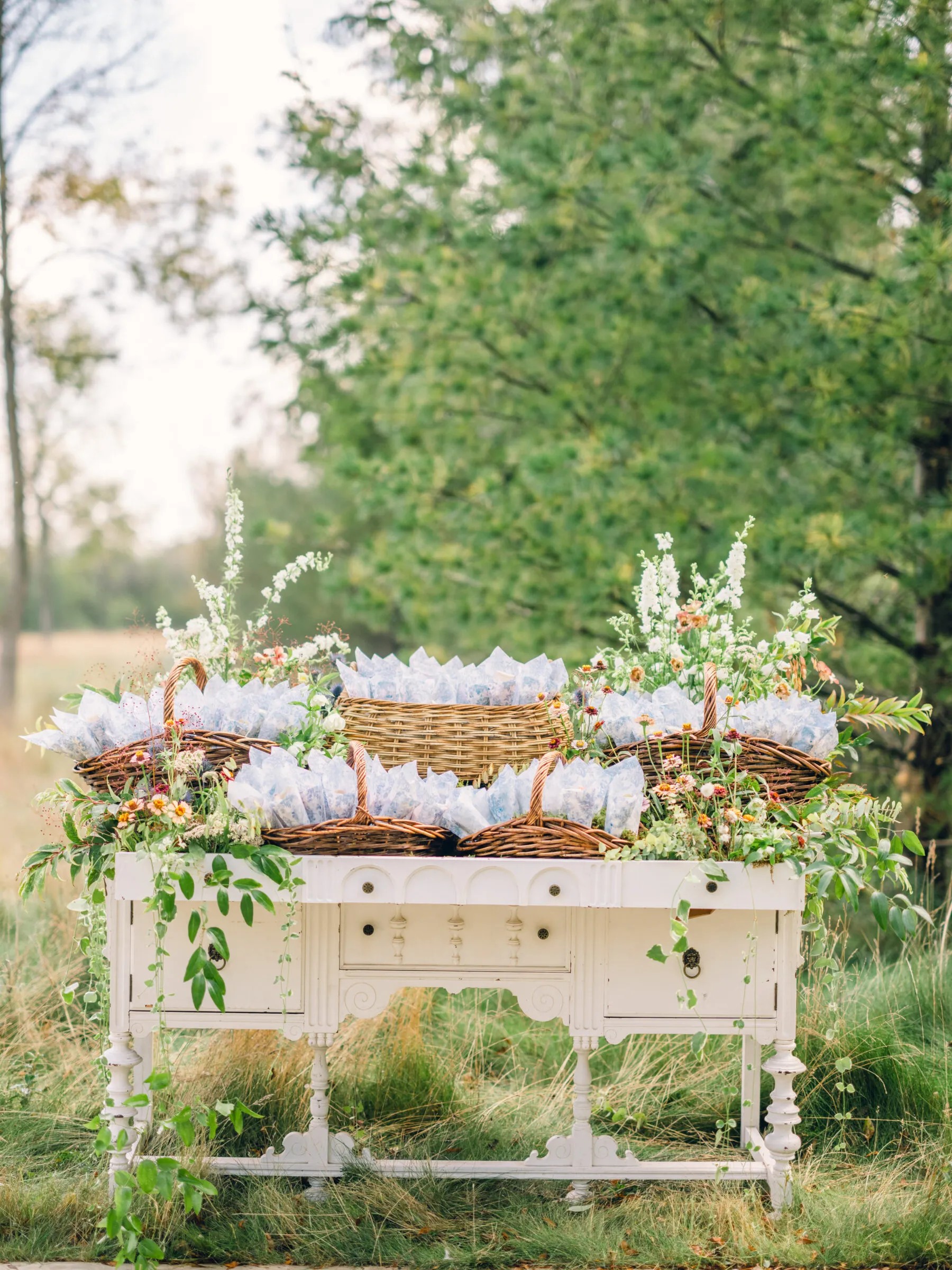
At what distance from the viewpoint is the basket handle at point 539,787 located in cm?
228

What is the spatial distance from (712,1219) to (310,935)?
110cm

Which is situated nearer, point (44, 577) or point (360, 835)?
point (360, 835)

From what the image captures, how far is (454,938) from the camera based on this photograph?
7.92ft

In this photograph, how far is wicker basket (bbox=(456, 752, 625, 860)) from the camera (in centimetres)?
230

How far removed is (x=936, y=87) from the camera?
4.60m

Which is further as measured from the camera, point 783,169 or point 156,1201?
point 783,169

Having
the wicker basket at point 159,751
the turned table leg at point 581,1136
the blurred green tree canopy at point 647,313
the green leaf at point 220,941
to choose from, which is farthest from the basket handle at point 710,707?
the blurred green tree canopy at point 647,313

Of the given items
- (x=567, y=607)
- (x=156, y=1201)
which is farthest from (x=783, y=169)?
(x=156, y=1201)

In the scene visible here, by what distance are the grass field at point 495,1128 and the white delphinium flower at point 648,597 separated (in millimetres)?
1051

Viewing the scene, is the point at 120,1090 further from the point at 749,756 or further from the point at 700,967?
the point at 749,756

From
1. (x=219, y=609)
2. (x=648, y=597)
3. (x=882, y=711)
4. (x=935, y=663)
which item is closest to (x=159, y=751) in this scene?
(x=219, y=609)

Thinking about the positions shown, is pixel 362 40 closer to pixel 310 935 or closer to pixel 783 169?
pixel 783 169

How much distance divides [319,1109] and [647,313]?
12.5ft

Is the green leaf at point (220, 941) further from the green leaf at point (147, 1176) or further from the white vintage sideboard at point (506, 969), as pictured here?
the green leaf at point (147, 1176)
